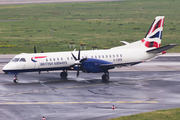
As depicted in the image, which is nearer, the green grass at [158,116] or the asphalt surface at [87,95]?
the green grass at [158,116]

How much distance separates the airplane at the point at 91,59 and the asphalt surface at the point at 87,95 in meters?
1.59

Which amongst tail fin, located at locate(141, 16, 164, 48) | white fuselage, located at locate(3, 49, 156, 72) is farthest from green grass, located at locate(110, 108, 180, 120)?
tail fin, located at locate(141, 16, 164, 48)

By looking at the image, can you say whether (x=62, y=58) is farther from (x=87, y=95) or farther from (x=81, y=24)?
(x=81, y=24)

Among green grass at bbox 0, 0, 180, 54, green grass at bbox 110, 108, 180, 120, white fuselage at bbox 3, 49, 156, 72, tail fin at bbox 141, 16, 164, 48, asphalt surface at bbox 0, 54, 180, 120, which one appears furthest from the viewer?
green grass at bbox 0, 0, 180, 54

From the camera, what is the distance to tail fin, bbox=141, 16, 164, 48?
41.4 meters

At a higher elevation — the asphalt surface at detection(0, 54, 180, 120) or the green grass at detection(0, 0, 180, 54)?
the green grass at detection(0, 0, 180, 54)

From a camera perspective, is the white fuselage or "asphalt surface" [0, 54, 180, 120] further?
the white fuselage

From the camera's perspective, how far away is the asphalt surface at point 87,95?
23594 mm

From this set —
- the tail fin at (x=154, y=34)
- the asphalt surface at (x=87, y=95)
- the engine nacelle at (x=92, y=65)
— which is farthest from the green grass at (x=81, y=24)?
the engine nacelle at (x=92, y=65)

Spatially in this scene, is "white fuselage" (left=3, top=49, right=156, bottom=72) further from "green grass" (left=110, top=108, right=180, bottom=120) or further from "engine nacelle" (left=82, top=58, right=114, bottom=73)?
"green grass" (left=110, top=108, right=180, bottom=120)

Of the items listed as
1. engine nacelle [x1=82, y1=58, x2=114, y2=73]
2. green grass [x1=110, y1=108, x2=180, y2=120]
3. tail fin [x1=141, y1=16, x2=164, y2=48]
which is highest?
tail fin [x1=141, y1=16, x2=164, y2=48]

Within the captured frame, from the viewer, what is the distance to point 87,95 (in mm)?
29406

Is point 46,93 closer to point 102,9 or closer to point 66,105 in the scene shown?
point 66,105

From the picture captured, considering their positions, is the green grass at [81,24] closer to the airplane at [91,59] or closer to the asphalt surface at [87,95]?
the airplane at [91,59]
